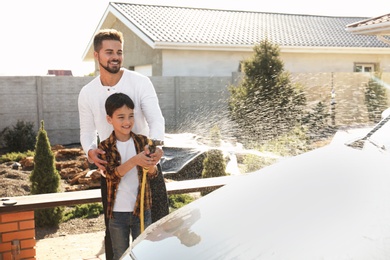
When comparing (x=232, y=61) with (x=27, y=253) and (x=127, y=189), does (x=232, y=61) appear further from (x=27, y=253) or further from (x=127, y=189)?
(x=127, y=189)

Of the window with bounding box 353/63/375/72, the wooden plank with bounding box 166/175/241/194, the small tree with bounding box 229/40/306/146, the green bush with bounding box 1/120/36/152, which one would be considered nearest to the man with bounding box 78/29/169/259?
the wooden plank with bounding box 166/175/241/194

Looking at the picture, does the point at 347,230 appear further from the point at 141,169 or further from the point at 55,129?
the point at 55,129

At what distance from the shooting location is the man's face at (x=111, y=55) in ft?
10.1

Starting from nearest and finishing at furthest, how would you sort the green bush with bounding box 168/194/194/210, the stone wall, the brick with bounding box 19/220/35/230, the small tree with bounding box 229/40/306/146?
1. the brick with bounding box 19/220/35/230
2. the green bush with bounding box 168/194/194/210
3. the small tree with bounding box 229/40/306/146
4. the stone wall

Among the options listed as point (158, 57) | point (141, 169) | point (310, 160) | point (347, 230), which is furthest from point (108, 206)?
point (158, 57)

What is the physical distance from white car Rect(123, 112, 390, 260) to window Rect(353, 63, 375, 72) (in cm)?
1950

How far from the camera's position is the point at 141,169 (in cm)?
301

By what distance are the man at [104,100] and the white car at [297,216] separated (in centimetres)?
89

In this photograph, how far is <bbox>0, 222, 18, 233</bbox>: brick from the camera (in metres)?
3.99

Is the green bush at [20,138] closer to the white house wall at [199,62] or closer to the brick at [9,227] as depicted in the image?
the white house wall at [199,62]

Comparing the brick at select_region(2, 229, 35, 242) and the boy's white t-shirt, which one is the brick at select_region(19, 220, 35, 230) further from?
the boy's white t-shirt

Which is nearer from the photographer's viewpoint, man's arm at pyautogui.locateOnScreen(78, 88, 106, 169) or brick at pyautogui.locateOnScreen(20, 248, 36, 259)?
man's arm at pyautogui.locateOnScreen(78, 88, 106, 169)

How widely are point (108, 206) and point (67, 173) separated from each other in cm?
573

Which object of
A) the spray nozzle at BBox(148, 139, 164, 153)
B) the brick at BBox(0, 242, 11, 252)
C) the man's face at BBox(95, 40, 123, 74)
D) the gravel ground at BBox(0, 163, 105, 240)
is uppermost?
the man's face at BBox(95, 40, 123, 74)
